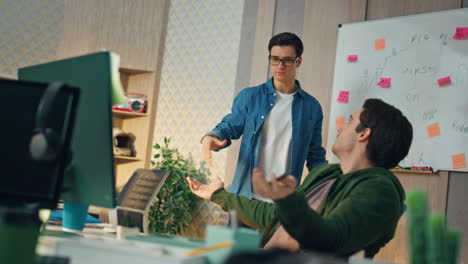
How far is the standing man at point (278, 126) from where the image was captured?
306cm

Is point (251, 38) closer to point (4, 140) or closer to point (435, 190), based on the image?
point (435, 190)

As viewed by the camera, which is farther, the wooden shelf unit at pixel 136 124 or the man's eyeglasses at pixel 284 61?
the wooden shelf unit at pixel 136 124

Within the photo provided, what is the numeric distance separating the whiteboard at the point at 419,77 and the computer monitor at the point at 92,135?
269cm

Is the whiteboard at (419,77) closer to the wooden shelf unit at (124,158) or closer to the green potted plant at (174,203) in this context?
the green potted plant at (174,203)

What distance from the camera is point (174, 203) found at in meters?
4.73

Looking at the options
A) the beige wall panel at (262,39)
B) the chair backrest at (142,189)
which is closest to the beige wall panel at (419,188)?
the beige wall panel at (262,39)

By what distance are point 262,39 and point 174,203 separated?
5.20 ft

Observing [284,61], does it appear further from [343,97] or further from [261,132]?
[343,97]

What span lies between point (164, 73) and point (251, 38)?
103 centimetres

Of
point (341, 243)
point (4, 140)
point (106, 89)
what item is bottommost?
point (341, 243)

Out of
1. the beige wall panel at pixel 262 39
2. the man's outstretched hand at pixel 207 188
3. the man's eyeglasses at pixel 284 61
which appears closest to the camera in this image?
the man's outstretched hand at pixel 207 188

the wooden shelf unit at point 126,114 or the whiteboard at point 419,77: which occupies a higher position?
the whiteboard at point 419,77

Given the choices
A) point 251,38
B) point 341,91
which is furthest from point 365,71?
point 251,38

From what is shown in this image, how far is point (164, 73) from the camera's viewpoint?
5.30m
